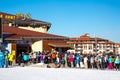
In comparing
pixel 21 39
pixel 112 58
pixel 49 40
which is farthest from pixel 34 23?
pixel 112 58

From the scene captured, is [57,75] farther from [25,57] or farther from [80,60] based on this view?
[25,57]

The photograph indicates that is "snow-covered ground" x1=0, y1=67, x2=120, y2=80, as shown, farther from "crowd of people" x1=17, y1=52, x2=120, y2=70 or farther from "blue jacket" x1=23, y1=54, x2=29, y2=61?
"blue jacket" x1=23, y1=54, x2=29, y2=61

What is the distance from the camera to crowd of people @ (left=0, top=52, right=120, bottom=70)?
86.0 ft

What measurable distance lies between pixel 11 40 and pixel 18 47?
125 cm

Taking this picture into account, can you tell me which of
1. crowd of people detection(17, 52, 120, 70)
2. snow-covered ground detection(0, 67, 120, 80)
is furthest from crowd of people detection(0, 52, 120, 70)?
snow-covered ground detection(0, 67, 120, 80)

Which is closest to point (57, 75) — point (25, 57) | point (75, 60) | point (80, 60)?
point (80, 60)

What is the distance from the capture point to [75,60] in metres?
27.7

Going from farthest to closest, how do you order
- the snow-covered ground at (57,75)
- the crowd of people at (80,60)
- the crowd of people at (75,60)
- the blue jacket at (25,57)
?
the blue jacket at (25,57)
the crowd of people at (75,60)
the crowd of people at (80,60)
the snow-covered ground at (57,75)

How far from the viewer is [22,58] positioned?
29188 mm

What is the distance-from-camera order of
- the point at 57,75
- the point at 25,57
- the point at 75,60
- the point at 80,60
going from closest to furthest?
the point at 57,75 < the point at 80,60 < the point at 75,60 < the point at 25,57

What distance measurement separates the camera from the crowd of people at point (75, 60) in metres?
26.2

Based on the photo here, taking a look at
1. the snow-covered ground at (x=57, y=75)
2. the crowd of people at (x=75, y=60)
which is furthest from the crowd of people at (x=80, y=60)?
the snow-covered ground at (x=57, y=75)

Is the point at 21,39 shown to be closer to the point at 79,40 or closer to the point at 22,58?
the point at 22,58

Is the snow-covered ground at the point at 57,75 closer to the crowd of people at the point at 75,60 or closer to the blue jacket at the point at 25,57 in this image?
the crowd of people at the point at 75,60
